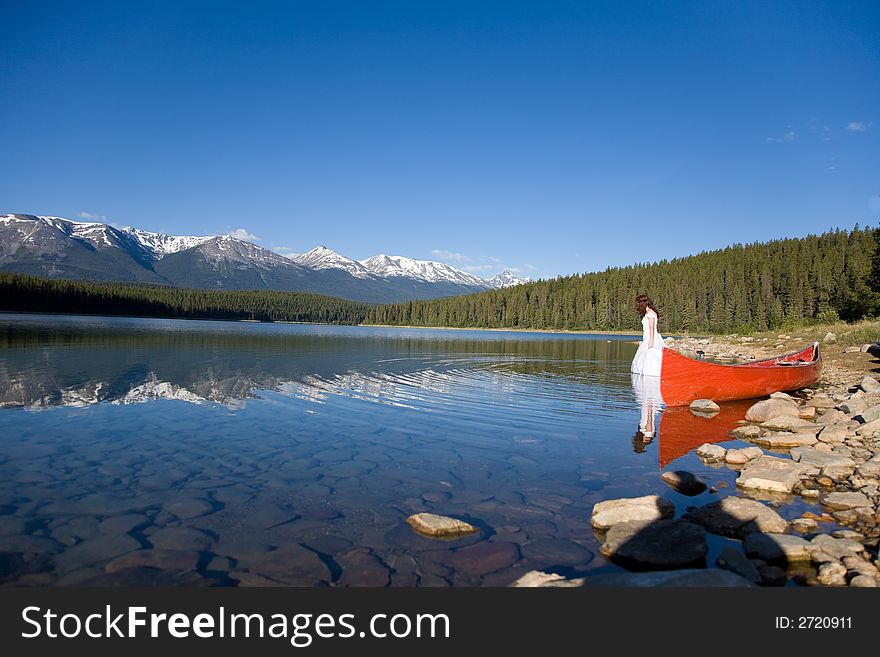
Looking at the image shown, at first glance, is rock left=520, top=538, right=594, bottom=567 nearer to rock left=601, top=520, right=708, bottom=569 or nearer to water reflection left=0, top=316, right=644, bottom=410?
rock left=601, top=520, right=708, bottom=569

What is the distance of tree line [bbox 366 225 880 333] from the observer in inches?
4489

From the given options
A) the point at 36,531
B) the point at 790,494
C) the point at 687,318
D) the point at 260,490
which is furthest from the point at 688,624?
the point at 687,318

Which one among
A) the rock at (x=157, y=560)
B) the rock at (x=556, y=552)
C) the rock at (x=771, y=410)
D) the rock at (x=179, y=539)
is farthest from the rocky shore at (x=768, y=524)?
the rock at (x=179, y=539)

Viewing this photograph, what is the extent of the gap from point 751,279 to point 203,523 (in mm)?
148782

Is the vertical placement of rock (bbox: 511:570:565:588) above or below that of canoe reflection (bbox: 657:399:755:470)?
above

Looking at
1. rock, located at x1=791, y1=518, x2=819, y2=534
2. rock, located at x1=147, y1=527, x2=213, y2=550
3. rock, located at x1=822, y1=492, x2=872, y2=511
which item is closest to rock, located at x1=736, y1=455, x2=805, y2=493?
rock, located at x1=822, y1=492, x2=872, y2=511

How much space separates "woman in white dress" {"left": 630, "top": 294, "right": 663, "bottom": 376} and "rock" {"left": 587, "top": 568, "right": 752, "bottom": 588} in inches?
572

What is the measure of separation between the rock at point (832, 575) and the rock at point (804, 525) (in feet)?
4.79

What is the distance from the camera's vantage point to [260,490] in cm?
862

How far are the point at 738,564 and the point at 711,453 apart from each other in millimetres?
6346

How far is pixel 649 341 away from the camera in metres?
20.1

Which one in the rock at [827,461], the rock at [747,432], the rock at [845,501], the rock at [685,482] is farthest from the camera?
the rock at [747,432]

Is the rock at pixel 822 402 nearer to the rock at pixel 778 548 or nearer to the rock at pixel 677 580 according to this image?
the rock at pixel 778 548

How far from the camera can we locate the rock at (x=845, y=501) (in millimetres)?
8047
